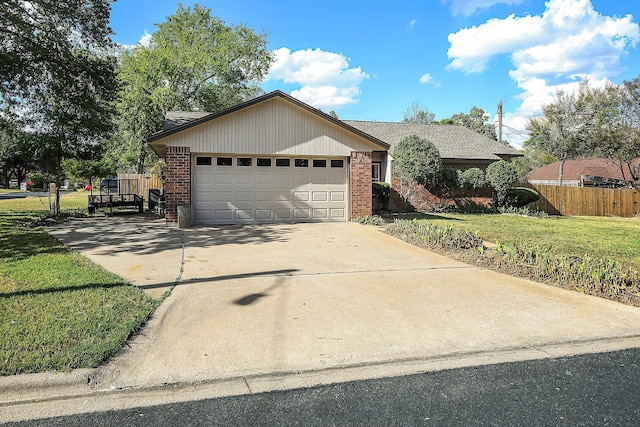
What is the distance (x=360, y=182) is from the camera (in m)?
14.4

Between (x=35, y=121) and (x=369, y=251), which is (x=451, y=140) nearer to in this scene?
(x=369, y=251)

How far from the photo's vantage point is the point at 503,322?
491 cm

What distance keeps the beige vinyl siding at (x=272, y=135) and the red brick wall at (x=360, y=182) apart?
280 millimetres

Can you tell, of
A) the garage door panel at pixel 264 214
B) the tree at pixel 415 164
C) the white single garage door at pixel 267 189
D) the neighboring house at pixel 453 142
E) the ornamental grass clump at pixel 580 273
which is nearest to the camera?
the ornamental grass clump at pixel 580 273

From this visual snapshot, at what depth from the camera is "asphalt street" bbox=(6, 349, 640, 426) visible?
294 centimetres

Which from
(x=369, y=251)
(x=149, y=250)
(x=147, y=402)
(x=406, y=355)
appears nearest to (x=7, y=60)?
(x=149, y=250)

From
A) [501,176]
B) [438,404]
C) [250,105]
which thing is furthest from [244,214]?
[501,176]

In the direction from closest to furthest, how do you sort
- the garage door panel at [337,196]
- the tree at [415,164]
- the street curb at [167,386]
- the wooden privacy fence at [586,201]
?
the street curb at [167,386] → the garage door panel at [337,196] → the tree at [415,164] → the wooden privacy fence at [586,201]

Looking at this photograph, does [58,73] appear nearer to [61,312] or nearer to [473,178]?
[61,312]

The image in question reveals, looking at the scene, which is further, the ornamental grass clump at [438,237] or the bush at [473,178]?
the bush at [473,178]

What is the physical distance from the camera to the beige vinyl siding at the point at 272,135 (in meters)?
13.1

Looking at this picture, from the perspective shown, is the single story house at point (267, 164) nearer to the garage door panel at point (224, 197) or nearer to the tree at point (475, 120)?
the garage door panel at point (224, 197)

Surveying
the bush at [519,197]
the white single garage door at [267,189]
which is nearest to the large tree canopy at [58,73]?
the white single garage door at [267,189]

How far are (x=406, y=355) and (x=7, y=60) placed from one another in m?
13.5
